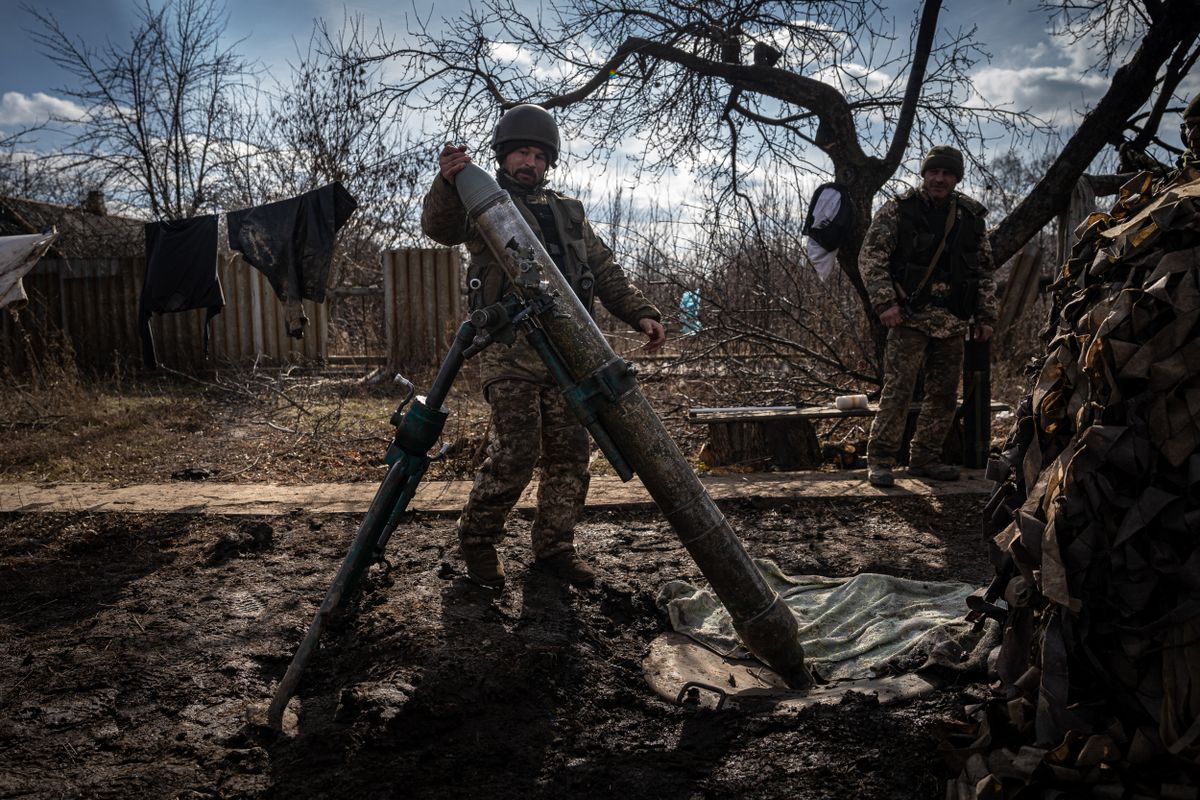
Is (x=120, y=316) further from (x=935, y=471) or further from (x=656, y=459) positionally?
(x=656, y=459)

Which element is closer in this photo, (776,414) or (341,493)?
(341,493)

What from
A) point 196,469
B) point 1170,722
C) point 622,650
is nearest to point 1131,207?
point 1170,722

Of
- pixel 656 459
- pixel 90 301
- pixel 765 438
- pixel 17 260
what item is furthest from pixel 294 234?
pixel 90 301

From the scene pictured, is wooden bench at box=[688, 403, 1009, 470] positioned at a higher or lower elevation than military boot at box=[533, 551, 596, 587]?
higher

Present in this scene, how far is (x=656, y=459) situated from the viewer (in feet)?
8.43

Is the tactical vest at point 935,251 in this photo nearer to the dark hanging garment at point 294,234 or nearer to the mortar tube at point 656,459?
the mortar tube at point 656,459

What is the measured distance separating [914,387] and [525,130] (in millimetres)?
3365

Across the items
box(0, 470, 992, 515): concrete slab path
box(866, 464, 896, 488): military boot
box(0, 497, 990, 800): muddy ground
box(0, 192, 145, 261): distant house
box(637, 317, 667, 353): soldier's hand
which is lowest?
box(0, 497, 990, 800): muddy ground

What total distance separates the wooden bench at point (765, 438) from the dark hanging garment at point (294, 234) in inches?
160

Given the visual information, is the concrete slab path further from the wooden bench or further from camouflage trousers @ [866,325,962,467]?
the wooden bench

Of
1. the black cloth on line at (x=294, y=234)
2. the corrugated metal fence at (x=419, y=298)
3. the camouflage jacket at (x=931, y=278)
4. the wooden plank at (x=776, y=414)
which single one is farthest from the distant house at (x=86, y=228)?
the camouflage jacket at (x=931, y=278)

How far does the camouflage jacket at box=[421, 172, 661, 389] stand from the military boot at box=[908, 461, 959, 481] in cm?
278

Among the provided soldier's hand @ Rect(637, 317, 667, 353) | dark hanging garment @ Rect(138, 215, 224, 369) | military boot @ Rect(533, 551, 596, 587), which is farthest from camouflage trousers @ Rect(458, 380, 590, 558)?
dark hanging garment @ Rect(138, 215, 224, 369)

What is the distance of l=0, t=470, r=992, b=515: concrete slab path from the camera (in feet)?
16.3
